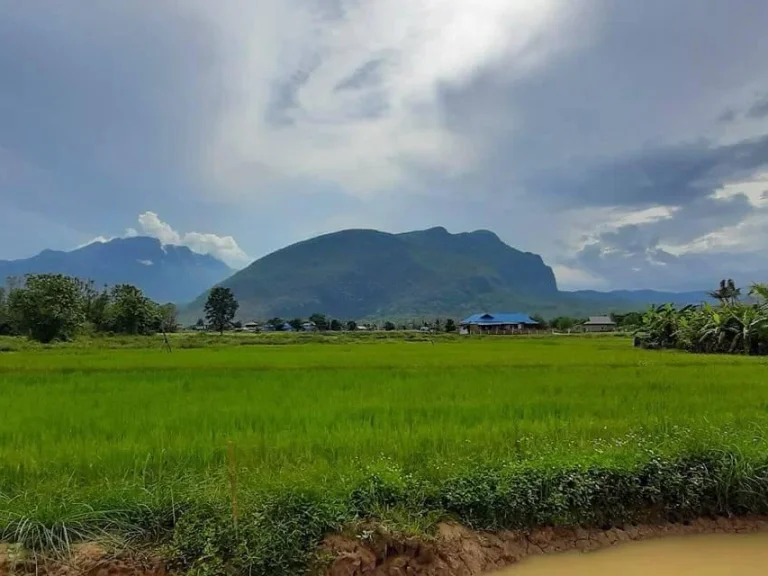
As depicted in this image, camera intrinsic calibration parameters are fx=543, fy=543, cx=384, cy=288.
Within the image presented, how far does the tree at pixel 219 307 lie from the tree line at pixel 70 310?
11.8 meters

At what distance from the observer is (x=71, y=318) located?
3878 cm

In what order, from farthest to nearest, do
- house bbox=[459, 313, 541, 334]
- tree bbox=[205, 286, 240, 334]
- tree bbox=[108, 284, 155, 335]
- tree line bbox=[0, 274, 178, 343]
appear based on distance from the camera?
1. tree bbox=[205, 286, 240, 334]
2. house bbox=[459, 313, 541, 334]
3. tree bbox=[108, 284, 155, 335]
4. tree line bbox=[0, 274, 178, 343]

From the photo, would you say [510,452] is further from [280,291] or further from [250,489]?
[280,291]

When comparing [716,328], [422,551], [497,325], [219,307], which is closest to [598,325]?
[497,325]

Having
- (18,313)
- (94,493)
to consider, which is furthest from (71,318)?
(94,493)

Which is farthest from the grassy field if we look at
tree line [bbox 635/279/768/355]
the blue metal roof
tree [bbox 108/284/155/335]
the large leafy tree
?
the large leafy tree

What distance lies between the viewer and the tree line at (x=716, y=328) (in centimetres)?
2153

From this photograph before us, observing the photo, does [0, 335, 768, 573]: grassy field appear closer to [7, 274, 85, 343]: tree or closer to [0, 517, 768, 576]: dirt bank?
[0, 517, 768, 576]: dirt bank

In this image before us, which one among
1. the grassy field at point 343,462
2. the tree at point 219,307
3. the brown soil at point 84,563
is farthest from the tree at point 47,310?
the brown soil at point 84,563

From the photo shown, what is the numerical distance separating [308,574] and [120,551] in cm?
138

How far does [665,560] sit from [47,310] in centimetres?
4135

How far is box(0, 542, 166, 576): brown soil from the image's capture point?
379 centimetres

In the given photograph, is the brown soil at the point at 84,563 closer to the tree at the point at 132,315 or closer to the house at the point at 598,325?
the tree at the point at 132,315

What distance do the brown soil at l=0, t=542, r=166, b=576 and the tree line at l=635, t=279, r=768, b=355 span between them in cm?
2348
